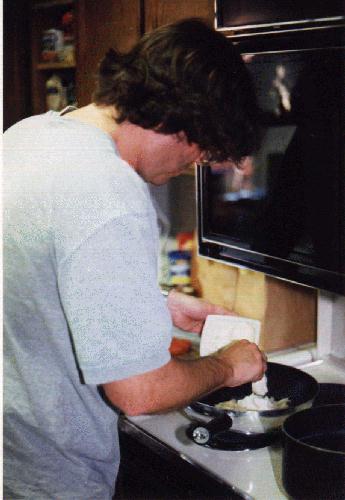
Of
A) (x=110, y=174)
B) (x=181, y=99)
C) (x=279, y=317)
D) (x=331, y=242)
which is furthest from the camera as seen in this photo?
(x=279, y=317)

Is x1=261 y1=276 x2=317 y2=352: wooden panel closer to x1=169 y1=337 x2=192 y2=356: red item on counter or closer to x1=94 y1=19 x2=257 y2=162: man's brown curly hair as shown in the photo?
x1=169 y1=337 x2=192 y2=356: red item on counter

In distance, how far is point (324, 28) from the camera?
3.90ft

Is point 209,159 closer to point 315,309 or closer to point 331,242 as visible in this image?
point 331,242

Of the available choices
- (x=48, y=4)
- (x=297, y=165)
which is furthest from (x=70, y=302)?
(x=48, y=4)

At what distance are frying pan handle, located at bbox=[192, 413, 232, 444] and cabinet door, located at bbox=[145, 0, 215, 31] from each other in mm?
979

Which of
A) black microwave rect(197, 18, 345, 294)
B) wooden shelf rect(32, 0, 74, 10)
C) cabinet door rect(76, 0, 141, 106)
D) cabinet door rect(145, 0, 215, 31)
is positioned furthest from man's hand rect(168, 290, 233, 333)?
wooden shelf rect(32, 0, 74, 10)

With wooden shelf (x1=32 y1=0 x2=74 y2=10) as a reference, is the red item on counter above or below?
below

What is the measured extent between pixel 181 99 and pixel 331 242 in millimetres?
455

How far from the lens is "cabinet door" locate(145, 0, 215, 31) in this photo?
165 centimetres

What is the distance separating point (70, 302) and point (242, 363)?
18.0 inches

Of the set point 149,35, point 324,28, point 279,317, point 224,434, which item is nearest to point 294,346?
point 279,317

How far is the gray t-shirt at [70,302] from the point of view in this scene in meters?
0.85

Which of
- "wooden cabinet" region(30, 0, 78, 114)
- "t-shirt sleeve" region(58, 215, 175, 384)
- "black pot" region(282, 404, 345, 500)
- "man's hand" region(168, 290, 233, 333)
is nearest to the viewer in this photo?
"t-shirt sleeve" region(58, 215, 175, 384)

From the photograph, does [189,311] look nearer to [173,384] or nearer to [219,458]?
[219,458]
